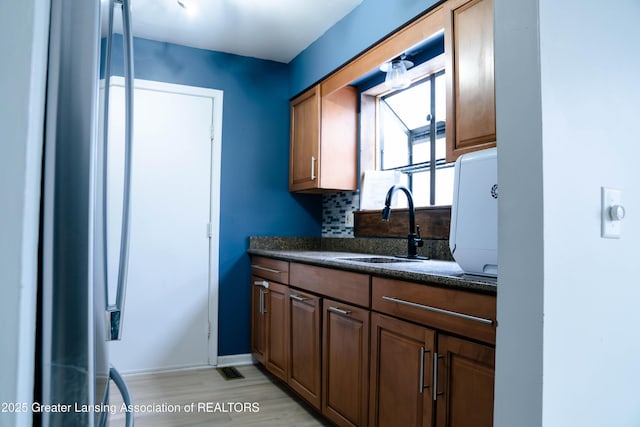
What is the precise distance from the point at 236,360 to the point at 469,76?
261cm

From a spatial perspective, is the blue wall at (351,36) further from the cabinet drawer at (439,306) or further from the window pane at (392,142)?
the cabinet drawer at (439,306)

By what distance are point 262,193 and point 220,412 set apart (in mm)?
1668

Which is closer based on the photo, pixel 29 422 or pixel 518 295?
pixel 29 422

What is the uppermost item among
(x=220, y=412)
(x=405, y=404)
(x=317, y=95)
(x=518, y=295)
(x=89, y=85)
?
(x=317, y=95)

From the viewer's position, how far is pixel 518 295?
928mm

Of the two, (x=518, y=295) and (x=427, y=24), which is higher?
(x=427, y=24)

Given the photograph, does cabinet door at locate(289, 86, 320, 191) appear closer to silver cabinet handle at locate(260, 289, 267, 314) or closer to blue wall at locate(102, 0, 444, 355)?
blue wall at locate(102, 0, 444, 355)

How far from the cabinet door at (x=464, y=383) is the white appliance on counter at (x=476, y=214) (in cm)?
24

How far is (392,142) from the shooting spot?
3080 millimetres

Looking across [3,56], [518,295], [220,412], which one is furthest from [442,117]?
[3,56]

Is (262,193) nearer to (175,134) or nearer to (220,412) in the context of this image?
(175,134)

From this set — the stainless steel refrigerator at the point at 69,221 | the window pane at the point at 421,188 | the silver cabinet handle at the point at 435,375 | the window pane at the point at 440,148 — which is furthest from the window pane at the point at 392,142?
the stainless steel refrigerator at the point at 69,221

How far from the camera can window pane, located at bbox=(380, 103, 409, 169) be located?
9.68 ft

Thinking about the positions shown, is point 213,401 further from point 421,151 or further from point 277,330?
point 421,151
